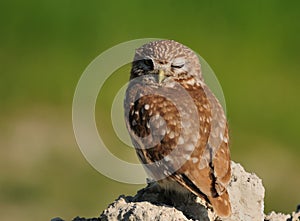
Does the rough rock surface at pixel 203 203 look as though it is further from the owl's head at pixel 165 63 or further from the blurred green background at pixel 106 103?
the blurred green background at pixel 106 103

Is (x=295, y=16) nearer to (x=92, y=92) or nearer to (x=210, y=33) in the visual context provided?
(x=210, y=33)

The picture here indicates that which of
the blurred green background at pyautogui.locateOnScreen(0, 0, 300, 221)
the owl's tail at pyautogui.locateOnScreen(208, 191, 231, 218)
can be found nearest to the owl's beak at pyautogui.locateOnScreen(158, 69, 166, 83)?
the owl's tail at pyautogui.locateOnScreen(208, 191, 231, 218)

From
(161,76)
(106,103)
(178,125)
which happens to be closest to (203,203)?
(178,125)

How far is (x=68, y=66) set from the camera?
13133 mm

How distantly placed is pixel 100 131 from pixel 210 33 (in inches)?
75.1

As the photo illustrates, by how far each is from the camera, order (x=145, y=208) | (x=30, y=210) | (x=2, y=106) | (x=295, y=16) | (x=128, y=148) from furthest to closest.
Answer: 1. (x=295, y=16)
2. (x=2, y=106)
3. (x=128, y=148)
4. (x=30, y=210)
5. (x=145, y=208)

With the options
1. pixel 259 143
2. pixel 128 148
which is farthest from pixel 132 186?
pixel 259 143

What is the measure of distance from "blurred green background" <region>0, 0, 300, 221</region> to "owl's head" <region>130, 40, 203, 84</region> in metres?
3.52

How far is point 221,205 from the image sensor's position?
266 inches

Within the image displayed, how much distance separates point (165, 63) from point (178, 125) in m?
0.56

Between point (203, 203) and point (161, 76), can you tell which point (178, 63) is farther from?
point (203, 203)

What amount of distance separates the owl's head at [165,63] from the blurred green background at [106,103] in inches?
139

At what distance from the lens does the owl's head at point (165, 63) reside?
24.7ft

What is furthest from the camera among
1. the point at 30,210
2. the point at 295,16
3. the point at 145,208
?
the point at 295,16
